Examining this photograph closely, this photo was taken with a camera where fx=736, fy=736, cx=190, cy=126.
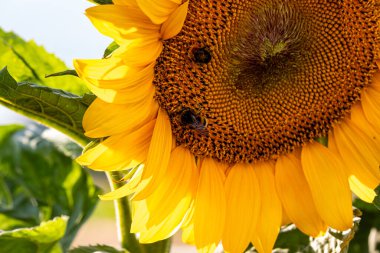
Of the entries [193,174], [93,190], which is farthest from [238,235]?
[93,190]

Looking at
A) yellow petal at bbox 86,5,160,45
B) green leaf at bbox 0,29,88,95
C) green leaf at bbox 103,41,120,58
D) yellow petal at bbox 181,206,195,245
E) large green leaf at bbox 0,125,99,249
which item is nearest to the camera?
yellow petal at bbox 86,5,160,45

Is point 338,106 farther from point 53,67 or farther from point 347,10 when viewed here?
point 53,67

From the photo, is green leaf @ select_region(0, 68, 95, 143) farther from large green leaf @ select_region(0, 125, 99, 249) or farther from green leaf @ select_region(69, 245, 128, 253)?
large green leaf @ select_region(0, 125, 99, 249)

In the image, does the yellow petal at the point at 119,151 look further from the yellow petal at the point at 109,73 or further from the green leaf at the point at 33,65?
the green leaf at the point at 33,65

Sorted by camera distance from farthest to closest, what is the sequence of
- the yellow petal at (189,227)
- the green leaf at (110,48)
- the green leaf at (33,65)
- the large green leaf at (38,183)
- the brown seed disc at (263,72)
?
the large green leaf at (38,183) < the green leaf at (33,65) < the yellow petal at (189,227) < the brown seed disc at (263,72) < the green leaf at (110,48)

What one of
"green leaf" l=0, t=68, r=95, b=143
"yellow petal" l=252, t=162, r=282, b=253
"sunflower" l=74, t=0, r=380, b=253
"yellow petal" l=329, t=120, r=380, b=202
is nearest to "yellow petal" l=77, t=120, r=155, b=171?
"sunflower" l=74, t=0, r=380, b=253

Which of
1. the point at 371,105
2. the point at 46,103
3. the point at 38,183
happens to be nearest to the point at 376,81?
the point at 371,105

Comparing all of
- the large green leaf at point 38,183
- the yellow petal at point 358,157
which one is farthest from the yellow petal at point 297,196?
the large green leaf at point 38,183
